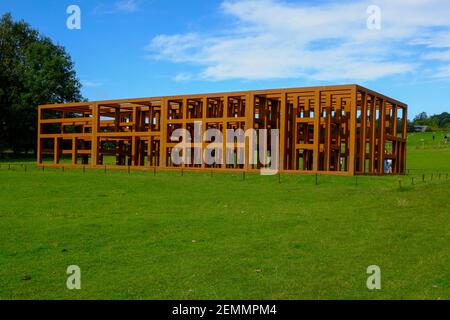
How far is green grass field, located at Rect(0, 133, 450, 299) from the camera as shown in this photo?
8945 millimetres

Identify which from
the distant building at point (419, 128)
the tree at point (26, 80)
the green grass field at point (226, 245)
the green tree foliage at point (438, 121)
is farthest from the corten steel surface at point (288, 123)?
the green tree foliage at point (438, 121)

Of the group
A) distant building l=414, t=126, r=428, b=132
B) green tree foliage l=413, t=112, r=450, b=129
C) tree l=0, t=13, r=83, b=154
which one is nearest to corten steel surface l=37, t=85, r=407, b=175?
tree l=0, t=13, r=83, b=154

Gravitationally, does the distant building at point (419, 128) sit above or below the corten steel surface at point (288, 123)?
above

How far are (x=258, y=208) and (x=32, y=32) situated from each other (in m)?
77.6

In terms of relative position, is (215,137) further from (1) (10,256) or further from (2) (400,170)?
(1) (10,256)

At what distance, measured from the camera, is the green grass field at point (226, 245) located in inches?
352

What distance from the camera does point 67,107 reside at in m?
55.5

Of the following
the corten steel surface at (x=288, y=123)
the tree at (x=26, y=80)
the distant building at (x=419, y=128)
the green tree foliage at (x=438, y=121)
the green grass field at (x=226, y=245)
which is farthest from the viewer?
the green tree foliage at (x=438, y=121)

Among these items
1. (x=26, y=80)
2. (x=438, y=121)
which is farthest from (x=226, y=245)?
(x=438, y=121)

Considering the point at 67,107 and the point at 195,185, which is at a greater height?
the point at 67,107

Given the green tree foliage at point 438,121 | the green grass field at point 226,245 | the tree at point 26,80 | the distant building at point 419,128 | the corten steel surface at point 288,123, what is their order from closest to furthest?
the green grass field at point 226,245
the corten steel surface at point 288,123
the tree at point 26,80
the distant building at point 419,128
the green tree foliage at point 438,121

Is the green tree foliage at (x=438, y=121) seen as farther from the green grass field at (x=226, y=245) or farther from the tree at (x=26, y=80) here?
the green grass field at (x=226, y=245)

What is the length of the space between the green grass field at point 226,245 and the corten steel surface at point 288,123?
16822mm
